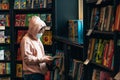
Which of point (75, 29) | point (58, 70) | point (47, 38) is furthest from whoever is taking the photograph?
point (47, 38)

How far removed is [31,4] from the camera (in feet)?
16.7

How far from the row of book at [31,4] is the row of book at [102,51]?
202 centimetres

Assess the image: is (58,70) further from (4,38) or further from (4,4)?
(4,4)

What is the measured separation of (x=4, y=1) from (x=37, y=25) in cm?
184

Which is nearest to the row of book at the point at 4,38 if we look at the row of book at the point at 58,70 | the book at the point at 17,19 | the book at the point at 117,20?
the book at the point at 17,19

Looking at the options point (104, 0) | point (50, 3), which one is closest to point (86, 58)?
point (104, 0)

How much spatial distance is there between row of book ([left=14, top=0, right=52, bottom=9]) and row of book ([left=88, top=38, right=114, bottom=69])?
2.02 meters

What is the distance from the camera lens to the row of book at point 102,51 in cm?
255

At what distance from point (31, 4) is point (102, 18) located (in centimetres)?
249

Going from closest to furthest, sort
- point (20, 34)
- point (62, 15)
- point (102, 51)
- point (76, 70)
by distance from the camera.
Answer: point (102, 51) → point (76, 70) → point (62, 15) → point (20, 34)

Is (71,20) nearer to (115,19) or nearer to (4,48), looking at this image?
(4,48)

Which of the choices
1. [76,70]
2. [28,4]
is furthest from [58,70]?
[28,4]

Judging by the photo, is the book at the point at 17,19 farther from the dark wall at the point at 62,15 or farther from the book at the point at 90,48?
the book at the point at 90,48

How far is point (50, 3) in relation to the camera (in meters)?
4.93
